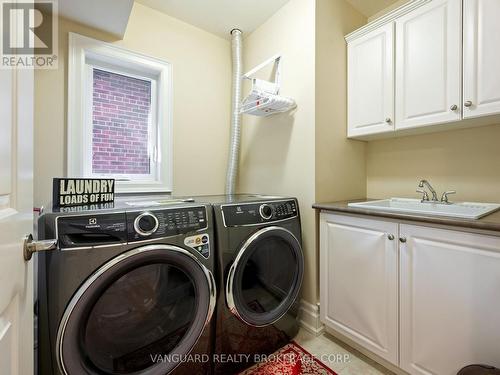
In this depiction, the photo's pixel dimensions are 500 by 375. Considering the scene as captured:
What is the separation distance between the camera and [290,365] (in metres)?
1.38

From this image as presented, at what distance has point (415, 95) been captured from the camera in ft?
4.96

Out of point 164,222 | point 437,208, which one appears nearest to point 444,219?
point 437,208

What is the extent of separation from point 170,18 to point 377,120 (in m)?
1.89

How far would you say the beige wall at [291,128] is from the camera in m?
1.70

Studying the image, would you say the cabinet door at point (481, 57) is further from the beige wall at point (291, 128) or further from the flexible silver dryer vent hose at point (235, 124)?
the flexible silver dryer vent hose at point (235, 124)

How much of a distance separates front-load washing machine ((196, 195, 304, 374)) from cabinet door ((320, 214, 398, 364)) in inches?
8.3

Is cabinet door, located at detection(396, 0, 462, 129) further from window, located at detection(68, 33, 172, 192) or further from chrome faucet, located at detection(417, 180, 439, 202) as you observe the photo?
window, located at detection(68, 33, 172, 192)

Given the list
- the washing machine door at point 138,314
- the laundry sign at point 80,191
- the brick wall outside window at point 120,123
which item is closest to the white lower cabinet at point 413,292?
the washing machine door at point 138,314

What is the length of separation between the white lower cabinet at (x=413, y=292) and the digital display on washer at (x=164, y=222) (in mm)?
901

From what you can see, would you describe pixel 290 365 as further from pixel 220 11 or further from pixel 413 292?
pixel 220 11

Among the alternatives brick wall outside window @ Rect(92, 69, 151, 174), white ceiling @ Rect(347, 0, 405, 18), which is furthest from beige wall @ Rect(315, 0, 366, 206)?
brick wall outside window @ Rect(92, 69, 151, 174)

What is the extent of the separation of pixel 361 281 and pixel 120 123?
2.10 metres

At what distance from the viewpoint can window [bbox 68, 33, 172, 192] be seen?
5.26 feet

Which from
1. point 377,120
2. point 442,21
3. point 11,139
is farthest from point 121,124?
point 442,21
